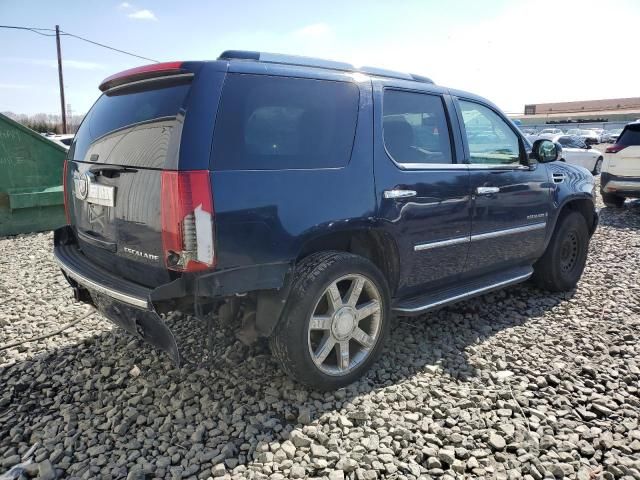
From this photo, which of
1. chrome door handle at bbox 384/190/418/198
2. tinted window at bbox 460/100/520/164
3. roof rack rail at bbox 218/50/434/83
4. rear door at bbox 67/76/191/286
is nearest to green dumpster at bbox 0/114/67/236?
rear door at bbox 67/76/191/286

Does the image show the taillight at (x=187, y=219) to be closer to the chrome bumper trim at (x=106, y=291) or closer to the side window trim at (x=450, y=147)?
the chrome bumper trim at (x=106, y=291)

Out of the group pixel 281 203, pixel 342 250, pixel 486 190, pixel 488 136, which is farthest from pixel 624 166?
pixel 281 203

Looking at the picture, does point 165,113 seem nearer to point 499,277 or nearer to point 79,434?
point 79,434

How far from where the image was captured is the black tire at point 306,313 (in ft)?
8.38

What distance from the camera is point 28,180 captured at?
6883 millimetres

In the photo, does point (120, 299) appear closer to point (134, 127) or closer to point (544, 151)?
point (134, 127)

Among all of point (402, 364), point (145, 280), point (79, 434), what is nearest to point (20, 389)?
point (79, 434)

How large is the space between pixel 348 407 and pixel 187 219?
142cm

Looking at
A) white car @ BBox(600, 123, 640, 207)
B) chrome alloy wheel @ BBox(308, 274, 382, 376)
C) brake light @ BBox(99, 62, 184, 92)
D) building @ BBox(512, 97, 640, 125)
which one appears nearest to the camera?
brake light @ BBox(99, 62, 184, 92)

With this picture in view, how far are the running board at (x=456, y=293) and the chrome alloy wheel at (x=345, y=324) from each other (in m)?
0.24

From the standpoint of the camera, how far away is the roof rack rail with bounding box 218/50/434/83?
2.53 meters

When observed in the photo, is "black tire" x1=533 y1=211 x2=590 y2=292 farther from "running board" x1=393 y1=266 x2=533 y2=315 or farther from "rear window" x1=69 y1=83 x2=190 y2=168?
"rear window" x1=69 y1=83 x2=190 y2=168

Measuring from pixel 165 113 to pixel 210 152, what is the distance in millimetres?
366

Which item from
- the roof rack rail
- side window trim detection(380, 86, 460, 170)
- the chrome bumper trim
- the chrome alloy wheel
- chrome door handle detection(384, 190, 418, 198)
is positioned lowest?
the chrome alloy wheel
